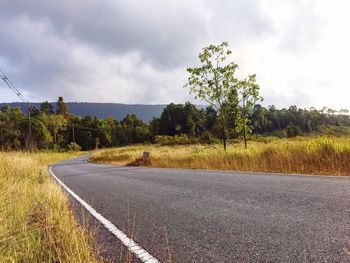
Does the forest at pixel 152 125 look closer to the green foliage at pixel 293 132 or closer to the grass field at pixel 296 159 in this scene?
the green foliage at pixel 293 132

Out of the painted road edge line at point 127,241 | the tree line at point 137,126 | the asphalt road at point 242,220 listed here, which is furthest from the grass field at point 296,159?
the tree line at point 137,126

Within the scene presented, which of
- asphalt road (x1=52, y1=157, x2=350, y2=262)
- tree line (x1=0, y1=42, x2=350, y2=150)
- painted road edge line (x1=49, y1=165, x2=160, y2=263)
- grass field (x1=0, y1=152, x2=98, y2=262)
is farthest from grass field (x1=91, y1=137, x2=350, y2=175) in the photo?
tree line (x1=0, y1=42, x2=350, y2=150)

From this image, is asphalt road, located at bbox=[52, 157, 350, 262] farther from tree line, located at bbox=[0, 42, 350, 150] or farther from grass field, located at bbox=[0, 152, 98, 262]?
tree line, located at bbox=[0, 42, 350, 150]

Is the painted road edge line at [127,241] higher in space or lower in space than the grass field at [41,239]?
lower

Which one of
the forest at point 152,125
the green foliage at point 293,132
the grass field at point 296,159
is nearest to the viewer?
the grass field at point 296,159

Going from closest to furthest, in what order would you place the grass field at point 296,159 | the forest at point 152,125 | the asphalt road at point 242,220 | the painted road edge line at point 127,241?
the asphalt road at point 242,220, the painted road edge line at point 127,241, the grass field at point 296,159, the forest at point 152,125

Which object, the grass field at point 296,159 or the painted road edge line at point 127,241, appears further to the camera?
the grass field at point 296,159

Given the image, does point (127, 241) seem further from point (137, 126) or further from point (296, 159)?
point (137, 126)

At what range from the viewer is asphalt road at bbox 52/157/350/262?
346 cm

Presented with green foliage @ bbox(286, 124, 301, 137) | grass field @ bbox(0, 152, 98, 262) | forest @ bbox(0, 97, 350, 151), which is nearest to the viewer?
grass field @ bbox(0, 152, 98, 262)

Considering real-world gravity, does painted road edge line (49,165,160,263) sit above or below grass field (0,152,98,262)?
below

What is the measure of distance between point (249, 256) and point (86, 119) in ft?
381

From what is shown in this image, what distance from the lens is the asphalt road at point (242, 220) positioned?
3465 millimetres

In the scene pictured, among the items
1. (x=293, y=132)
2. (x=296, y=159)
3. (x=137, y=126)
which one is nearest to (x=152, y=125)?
(x=137, y=126)
